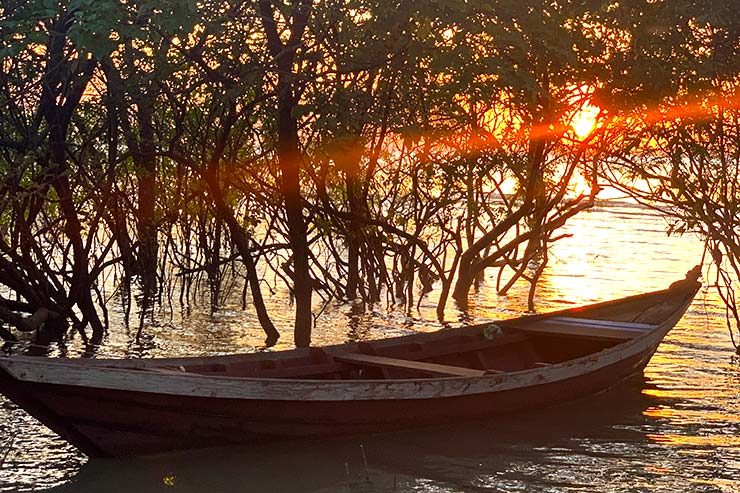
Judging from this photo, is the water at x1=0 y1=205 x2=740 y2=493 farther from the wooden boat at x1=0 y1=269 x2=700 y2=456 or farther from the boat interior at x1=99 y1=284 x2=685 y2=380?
the boat interior at x1=99 y1=284 x2=685 y2=380

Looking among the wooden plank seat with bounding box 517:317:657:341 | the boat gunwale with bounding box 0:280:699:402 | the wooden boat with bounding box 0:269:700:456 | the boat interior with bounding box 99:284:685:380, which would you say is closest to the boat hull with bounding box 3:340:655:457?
the wooden boat with bounding box 0:269:700:456

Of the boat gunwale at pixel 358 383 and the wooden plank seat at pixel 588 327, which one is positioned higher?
the wooden plank seat at pixel 588 327

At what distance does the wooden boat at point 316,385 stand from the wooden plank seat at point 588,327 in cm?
2

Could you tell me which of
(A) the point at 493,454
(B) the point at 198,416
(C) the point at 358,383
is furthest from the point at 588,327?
(B) the point at 198,416

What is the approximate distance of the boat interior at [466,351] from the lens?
27.2 ft

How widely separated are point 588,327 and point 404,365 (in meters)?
2.88

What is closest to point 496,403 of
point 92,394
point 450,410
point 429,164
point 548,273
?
point 450,410

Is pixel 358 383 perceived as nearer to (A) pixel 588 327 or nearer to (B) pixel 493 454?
(B) pixel 493 454

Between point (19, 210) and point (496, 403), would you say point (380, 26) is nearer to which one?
point (496, 403)

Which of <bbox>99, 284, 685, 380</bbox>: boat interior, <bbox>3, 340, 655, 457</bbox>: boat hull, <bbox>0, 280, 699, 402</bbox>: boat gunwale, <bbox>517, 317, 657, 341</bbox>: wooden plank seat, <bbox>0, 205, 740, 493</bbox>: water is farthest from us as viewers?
<bbox>517, 317, 657, 341</bbox>: wooden plank seat

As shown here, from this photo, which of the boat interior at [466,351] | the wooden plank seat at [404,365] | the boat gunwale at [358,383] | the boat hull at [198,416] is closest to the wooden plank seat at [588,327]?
the boat interior at [466,351]

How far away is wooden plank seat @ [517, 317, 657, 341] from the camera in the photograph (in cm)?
1040

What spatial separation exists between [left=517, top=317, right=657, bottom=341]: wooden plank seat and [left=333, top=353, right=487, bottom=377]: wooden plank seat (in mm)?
2113

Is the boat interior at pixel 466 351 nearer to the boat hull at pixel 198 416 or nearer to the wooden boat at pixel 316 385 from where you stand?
the wooden boat at pixel 316 385
